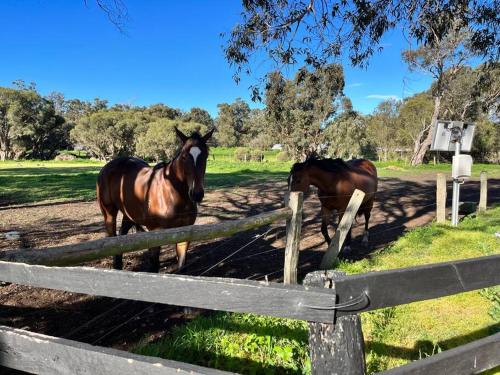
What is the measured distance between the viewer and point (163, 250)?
21.7 ft

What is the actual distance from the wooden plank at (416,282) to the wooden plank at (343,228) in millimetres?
3021

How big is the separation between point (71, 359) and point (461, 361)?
1916 mm

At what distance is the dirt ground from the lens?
12.9 ft

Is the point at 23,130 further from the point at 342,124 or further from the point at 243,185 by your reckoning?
the point at 243,185

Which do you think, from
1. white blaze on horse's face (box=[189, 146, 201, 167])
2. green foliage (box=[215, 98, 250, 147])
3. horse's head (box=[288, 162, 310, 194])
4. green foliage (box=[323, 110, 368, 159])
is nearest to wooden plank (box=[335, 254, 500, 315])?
white blaze on horse's face (box=[189, 146, 201, 167])

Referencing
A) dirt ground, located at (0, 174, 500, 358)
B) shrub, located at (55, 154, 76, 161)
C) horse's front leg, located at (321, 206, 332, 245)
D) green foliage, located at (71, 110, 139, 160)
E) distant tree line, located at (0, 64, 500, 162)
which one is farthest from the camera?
shrub, located at (55, 154, 76, 161)

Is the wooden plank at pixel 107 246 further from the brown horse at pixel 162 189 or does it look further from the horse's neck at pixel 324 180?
the horse's neck at pixel 324 180

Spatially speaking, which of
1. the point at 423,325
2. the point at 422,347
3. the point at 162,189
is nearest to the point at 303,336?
the point at 422,347

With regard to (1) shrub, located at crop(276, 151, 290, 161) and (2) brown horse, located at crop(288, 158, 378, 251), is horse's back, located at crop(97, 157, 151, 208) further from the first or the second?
(1) shrub, located at crop(276, 151, 290, 161)

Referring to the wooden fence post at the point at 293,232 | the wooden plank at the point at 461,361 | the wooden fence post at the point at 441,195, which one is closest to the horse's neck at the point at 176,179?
the wooden fence post at the point at 293,232

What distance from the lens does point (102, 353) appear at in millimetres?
1640

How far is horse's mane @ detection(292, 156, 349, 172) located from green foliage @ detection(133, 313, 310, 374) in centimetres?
327

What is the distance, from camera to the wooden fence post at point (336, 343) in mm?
1479

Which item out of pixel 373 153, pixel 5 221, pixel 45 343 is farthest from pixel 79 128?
pixel 45 343
